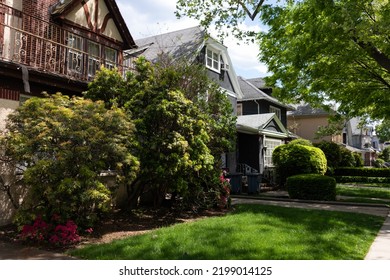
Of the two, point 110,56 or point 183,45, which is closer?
point 110,56

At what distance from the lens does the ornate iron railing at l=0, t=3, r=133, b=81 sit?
941 cm

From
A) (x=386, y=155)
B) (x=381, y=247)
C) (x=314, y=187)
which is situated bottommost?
(x=381, y=247)

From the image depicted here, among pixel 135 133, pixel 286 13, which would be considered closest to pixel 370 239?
pixel 135 133

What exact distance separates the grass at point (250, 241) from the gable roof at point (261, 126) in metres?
10.5

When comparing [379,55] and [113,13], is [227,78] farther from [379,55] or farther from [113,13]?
[379,55]

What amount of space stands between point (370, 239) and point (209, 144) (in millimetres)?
5031

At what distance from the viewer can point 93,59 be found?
12039 mm

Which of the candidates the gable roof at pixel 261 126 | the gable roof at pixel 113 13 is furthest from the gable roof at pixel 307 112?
the gable roof at pixel 113 13

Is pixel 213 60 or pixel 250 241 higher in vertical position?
pixel 213 60

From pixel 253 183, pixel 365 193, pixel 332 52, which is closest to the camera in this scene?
pixel 332 52

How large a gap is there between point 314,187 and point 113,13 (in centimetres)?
1056

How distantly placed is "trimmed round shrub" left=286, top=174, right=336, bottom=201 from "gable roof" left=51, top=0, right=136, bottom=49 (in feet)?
29.5

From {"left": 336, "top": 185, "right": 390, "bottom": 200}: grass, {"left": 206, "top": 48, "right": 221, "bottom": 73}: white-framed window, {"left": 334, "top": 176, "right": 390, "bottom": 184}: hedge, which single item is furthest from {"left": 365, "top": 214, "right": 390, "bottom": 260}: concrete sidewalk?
{"left": 334, "top": 176, "right": 390, "bottom": 184}: hedge

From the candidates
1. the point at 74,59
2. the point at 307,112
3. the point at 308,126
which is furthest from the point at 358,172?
the point at 74,59
